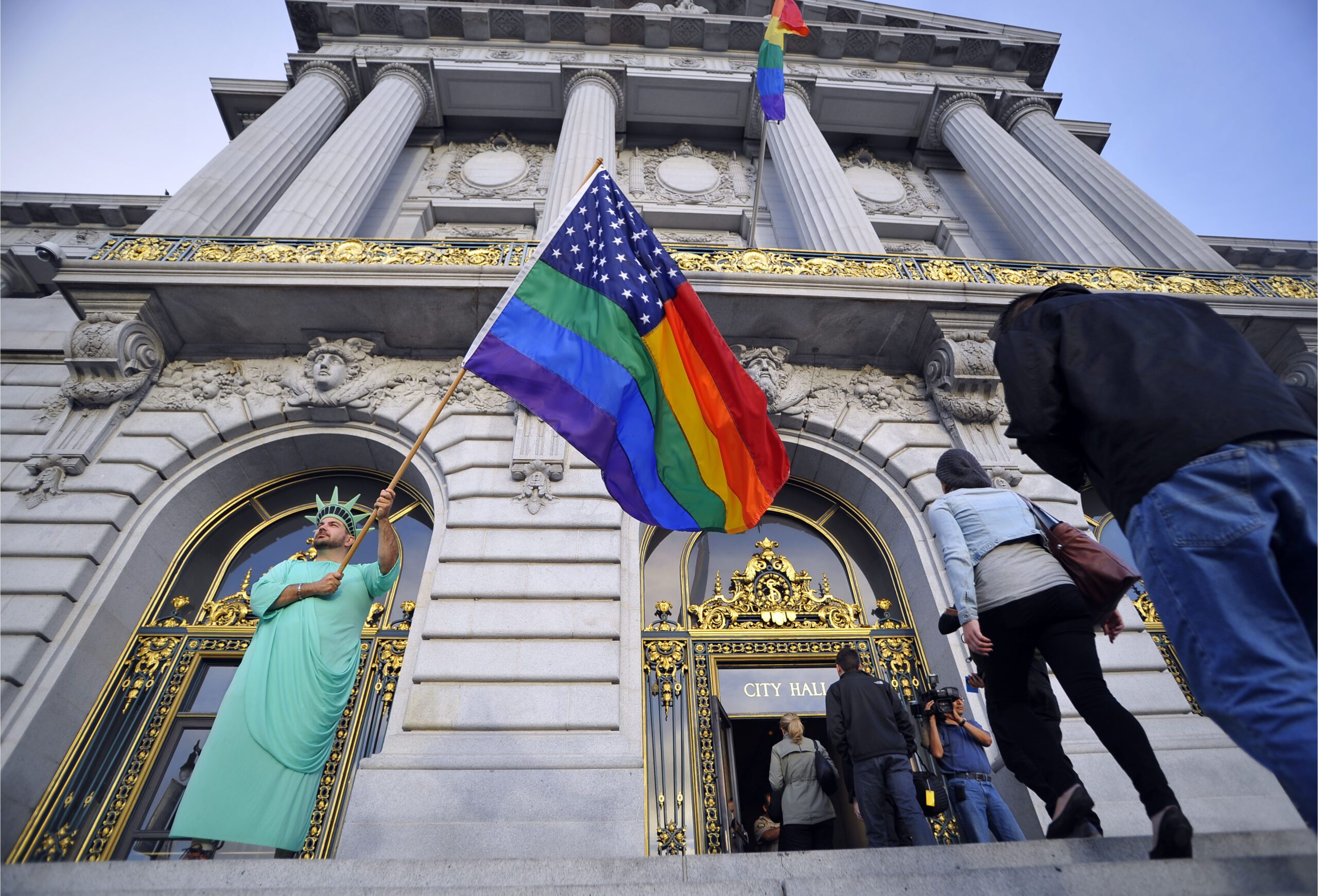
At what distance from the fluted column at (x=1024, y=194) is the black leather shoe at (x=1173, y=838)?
11.1m

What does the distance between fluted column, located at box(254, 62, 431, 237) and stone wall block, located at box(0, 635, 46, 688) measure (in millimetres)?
6840

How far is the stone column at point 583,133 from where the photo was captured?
1303 centimetres

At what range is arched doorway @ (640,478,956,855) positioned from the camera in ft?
22.6

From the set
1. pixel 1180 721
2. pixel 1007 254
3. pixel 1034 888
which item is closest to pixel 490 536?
pixel 1034 888

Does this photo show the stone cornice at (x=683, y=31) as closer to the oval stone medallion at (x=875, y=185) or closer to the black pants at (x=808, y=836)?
the oval stone medallion at (x=875, y=185)

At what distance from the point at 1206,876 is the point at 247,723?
Answer: 591 cm

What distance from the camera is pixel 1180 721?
21.3 feet

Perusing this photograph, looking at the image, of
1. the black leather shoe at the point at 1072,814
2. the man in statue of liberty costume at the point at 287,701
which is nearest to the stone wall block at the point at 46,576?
the man in statue of liberty costume at the point at 287,701

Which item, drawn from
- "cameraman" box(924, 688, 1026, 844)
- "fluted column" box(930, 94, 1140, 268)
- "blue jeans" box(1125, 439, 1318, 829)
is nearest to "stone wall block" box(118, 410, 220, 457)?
"cameraman" box(924, 688, 1026, 844)

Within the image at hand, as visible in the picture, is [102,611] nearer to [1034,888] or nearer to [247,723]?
[247,723]

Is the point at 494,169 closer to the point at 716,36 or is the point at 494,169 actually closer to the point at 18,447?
the point at 716,36

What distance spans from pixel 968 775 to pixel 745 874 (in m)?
3.07

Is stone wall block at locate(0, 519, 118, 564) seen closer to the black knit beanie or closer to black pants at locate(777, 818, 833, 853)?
black pants at locate(777, 818, 833, 853)

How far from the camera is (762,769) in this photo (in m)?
7.77
